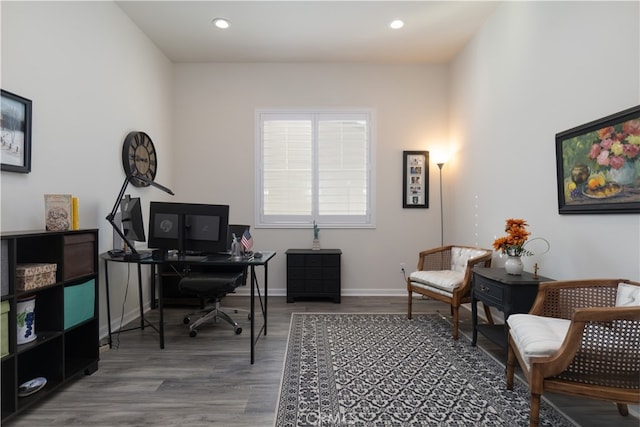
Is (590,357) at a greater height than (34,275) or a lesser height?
lesser

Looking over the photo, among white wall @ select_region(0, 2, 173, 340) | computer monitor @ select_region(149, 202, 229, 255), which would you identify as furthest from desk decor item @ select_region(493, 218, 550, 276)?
white wall @ select_region(0, 2, 173, 340)

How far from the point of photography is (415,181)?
4.42 metres

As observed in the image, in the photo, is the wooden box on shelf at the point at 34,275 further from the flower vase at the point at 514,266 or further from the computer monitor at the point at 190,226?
the flower vase at the point at 514,266

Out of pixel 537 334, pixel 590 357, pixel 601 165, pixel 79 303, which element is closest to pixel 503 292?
pixel 537 334

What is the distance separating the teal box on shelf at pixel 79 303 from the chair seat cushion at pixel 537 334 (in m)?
A: 2.79

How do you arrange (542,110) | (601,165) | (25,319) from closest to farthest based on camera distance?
(25,319), (601,165), (542,110)

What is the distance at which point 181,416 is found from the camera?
1.79 meters

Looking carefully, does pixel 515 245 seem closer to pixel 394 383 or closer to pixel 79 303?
pixel 394 383

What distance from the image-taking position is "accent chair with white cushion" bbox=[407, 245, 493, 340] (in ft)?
9.50

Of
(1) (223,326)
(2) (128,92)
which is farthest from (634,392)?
(2) (128,92)

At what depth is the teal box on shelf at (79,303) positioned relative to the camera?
2.06 m

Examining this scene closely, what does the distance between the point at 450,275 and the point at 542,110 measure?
5.59ft

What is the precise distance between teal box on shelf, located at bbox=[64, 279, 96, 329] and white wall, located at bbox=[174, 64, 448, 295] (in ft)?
7.57

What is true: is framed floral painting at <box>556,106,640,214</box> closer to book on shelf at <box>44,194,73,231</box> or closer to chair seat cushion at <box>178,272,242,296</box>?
chair seat cushion at <box>178,272,242,296</box>
